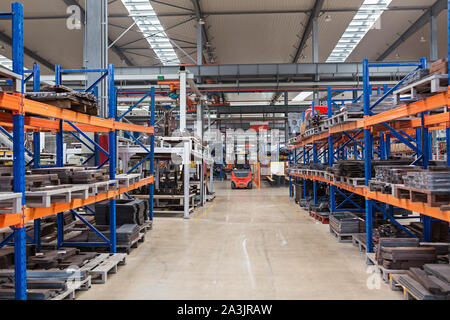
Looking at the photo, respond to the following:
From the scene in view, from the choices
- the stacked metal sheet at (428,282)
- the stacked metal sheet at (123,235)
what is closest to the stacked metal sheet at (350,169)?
the stacked metal sheet at (428,282)

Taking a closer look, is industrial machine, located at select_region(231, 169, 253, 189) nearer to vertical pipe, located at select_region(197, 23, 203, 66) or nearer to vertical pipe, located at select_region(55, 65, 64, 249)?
vertical pipe, located at select_region(197, 23, 203, 66)

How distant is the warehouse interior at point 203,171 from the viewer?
4.08m

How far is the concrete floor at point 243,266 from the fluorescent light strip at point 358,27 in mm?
10039

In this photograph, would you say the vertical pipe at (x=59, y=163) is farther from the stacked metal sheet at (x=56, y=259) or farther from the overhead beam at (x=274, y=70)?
the overhead beam at (x=274, y=70)

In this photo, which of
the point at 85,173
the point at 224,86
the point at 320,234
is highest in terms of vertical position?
the point at 224,86

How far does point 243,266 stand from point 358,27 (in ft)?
46.9

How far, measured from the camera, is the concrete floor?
14.8 ft

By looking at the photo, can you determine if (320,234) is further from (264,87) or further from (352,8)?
(352,8)

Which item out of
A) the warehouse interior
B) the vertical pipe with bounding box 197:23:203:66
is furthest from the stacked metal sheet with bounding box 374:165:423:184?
the vertical pipe with bounding box 197:23:203:66

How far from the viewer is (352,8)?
1373cm

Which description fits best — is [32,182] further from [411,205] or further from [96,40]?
[96,40]
